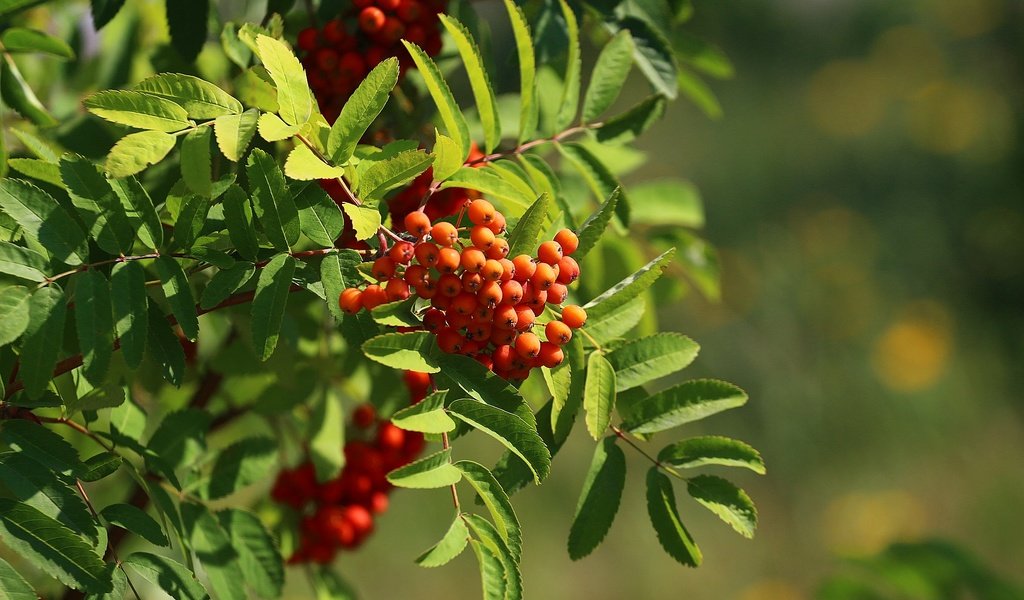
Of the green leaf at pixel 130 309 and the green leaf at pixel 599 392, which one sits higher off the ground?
the green leaf at pixel 130 309

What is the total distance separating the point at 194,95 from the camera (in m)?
Result: 0.89

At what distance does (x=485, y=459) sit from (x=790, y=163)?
2.30 meters

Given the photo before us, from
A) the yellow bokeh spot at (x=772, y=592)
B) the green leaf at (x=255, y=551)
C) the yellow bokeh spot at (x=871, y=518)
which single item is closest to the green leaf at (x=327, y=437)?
the green leaf at (x=255, y=551)

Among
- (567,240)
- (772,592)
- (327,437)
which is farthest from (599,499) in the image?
(772,592)

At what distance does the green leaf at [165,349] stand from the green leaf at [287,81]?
0.25m

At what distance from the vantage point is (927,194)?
445 cm

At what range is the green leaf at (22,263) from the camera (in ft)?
2.85

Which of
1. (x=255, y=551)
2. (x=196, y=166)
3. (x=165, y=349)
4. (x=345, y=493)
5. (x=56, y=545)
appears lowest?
(x=345, y=493)

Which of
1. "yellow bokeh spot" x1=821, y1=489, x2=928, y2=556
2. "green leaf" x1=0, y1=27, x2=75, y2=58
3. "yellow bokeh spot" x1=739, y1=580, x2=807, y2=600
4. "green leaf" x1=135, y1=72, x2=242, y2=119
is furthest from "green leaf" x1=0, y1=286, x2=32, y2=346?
"yellow bokeh spot" x1=821, y1=489, x2=928, y2=556

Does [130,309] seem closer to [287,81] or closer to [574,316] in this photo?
[287,81]

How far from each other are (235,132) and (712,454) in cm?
61

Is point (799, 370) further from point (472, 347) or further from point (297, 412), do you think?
point (472, 347)

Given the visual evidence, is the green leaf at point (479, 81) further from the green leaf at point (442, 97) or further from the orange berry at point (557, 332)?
the orange berry at point (557, 332)

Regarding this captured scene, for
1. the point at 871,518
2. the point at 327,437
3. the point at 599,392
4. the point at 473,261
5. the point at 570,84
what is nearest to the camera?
the point at 473,261
